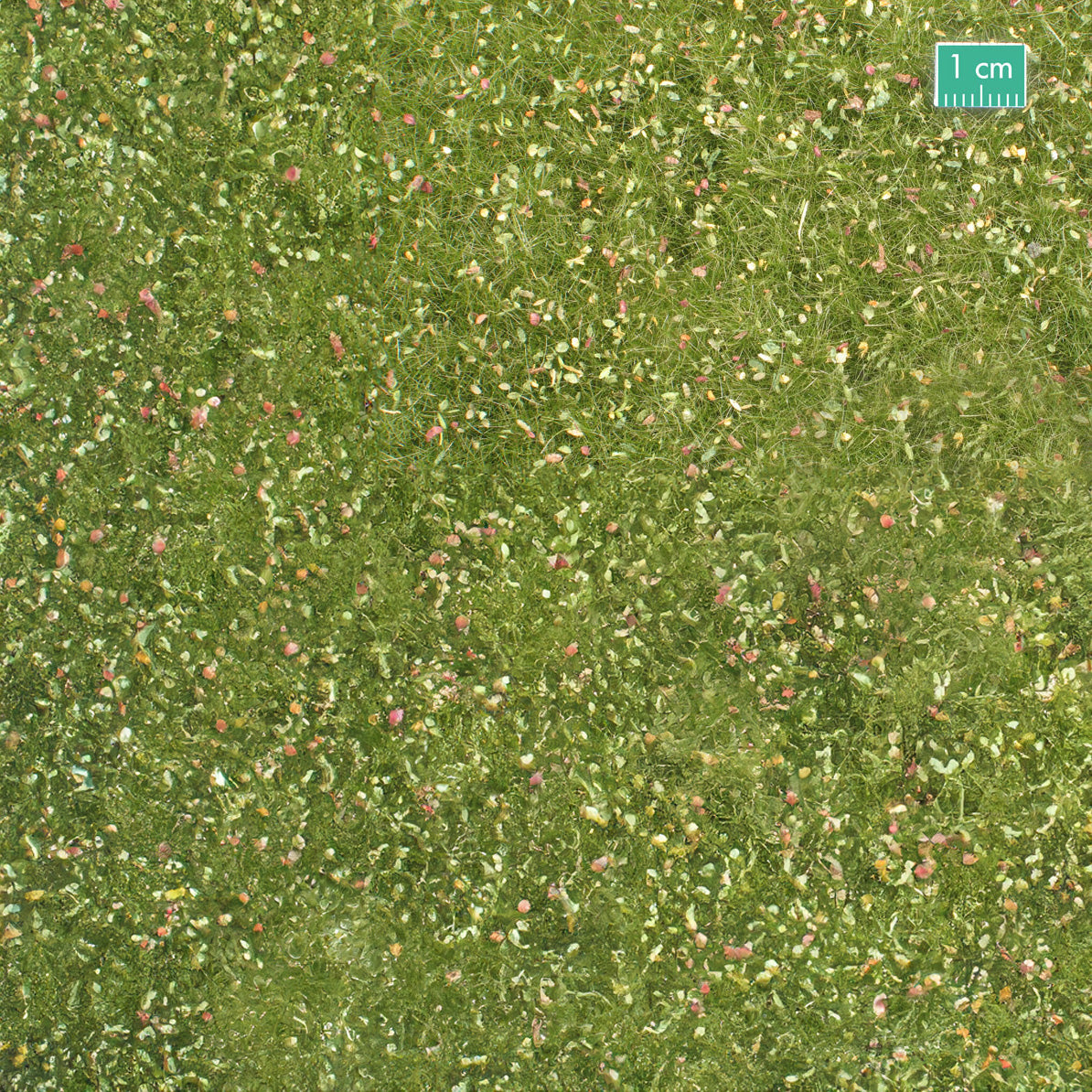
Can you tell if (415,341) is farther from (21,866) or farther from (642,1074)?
(642,1074)

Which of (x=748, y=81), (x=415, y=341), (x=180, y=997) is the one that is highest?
(x=748, y=81)

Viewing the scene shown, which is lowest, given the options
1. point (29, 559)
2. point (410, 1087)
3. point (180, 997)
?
point (410, 1087)

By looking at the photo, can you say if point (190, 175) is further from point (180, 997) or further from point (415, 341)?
point (180, 997)

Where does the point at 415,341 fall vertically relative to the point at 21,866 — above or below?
above

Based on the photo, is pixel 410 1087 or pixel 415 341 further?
pixel 415 341

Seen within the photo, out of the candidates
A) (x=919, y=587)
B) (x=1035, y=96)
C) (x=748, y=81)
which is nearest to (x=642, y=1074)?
(x=919, y=587)

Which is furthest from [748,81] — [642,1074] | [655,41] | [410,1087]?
[410,1087]
